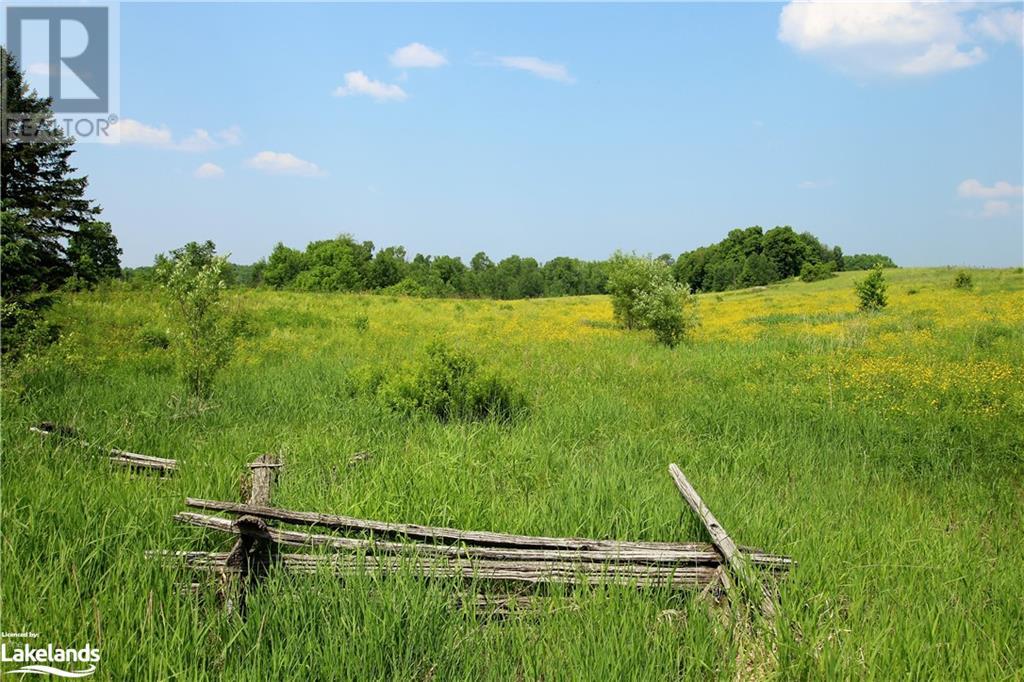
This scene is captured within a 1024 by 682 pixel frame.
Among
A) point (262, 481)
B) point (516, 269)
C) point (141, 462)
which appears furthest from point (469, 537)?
point (516, 269)

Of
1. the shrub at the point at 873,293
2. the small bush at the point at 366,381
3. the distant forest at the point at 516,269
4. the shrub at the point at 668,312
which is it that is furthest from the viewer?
the distant forest at the point at 516,269

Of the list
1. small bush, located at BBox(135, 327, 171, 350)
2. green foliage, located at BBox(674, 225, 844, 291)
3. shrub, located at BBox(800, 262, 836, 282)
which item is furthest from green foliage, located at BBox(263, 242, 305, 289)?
small bush, located at BBox(135, 327, 171, 350)

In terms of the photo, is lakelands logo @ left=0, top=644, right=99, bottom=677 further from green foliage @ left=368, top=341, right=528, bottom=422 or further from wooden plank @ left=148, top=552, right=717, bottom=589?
green foliage @ left=368, top=341, right=528, bottom=422

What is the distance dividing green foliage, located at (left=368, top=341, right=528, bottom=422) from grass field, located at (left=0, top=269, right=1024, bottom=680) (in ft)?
1.42

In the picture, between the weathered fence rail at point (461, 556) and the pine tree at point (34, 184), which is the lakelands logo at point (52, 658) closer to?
the weathered fence rail at point (461, 556)

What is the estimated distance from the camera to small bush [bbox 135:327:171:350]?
1395 centimetres

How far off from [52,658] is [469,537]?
2.20m

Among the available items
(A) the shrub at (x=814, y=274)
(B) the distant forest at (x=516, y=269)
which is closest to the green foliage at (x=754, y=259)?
(B) the distant forest at (x=516, y=269)

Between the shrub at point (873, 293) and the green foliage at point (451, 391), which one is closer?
the green foliage at point (451, 391)

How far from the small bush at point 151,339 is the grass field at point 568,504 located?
1637 millimetres

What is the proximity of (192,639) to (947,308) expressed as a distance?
95.2 ft

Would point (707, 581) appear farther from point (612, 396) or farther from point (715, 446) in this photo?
point (612, 396)

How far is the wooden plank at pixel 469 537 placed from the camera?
3.61 m

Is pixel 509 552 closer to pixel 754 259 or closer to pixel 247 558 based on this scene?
pixel 247 558
